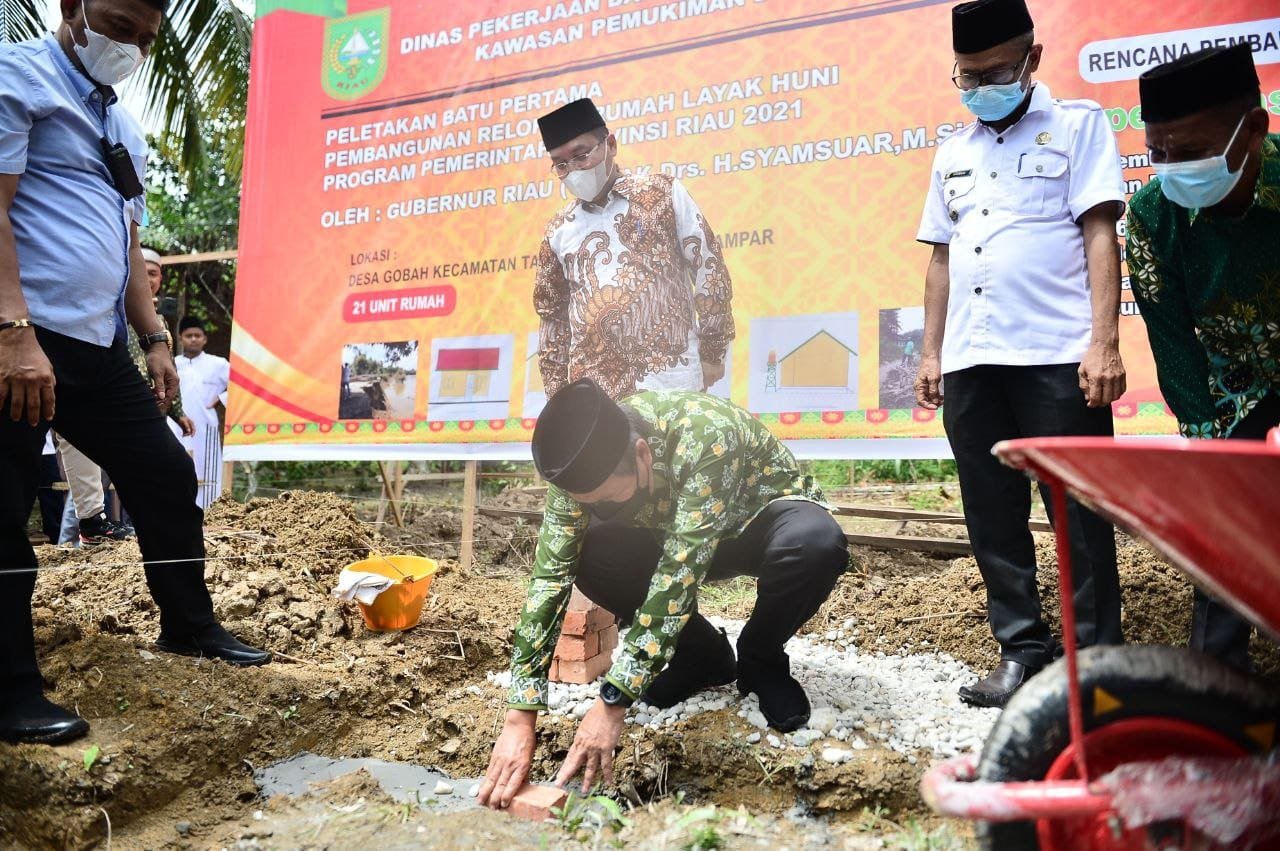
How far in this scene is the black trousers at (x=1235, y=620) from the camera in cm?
202

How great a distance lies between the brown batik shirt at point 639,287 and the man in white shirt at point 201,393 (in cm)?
414

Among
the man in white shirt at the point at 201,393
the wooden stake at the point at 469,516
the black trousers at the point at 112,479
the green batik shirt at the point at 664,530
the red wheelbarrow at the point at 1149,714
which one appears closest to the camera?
the red wheelbarrow at the point at 1149,714

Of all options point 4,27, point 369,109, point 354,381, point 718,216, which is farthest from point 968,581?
point 4,27

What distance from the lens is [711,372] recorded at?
3160 millimetres

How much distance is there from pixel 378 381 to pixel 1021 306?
10.7 feet

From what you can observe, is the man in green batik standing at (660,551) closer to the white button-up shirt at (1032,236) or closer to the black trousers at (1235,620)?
the white button-up shirt at (1032,236)

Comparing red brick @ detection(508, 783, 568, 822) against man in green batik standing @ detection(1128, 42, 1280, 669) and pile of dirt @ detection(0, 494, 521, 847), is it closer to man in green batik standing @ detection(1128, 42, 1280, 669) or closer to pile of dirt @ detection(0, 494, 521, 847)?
pile of dirt @ detection(0, 494, 521, 847)

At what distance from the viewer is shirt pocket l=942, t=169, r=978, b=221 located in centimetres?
249

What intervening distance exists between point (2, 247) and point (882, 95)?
124 inches

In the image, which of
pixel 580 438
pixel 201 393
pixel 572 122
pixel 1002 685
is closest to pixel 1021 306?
pixel 1002 685

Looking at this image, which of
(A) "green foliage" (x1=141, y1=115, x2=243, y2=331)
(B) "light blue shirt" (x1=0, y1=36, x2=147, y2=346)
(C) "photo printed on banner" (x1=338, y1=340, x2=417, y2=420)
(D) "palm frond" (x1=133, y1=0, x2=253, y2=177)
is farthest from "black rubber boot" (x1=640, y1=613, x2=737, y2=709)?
(A) "green foliage" (x1=141, y1=115, x2=243, y2=331)

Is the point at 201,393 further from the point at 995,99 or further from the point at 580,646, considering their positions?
the point at 995,99

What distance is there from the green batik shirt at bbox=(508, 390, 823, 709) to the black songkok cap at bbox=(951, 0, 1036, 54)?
119 cm

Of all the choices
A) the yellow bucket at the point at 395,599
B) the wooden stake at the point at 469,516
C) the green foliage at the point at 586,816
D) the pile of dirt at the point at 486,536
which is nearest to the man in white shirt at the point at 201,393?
the pile of dirt at the point at 486,536
